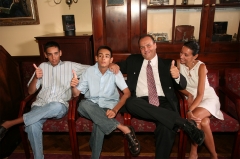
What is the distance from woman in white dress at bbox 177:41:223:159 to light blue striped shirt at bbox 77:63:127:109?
71 centimetres

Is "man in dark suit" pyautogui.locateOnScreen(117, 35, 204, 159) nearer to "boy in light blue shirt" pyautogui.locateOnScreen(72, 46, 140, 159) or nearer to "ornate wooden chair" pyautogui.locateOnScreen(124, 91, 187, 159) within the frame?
"ornate wooden chair" pyautogui.locateOnScreen(124, 91, 187, 159)

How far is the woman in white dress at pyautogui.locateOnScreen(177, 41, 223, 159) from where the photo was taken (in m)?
1.87

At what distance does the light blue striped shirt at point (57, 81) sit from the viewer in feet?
7.11

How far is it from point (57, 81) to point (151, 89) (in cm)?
108

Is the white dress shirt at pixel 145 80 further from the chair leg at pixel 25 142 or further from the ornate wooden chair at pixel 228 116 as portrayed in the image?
the chair leg at pixel 25 142

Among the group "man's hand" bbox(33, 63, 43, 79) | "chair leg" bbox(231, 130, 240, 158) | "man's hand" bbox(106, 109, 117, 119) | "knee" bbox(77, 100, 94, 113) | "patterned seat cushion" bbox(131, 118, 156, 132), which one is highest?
"man's hand" bbox(33, 63, 43, 79)

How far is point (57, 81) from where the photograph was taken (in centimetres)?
221

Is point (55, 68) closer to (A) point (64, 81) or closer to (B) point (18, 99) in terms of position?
(A) point (64, 81)

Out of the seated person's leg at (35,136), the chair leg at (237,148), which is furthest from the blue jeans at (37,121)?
the chair leg at (237,148)

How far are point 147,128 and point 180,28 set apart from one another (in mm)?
1267

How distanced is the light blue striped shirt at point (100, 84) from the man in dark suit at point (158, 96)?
18 cm

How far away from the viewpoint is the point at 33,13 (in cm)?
286

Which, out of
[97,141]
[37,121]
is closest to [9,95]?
[37,121]

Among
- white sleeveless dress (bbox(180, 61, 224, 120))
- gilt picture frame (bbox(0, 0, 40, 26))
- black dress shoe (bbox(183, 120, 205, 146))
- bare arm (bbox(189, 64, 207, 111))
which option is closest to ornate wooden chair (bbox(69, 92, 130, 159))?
black dress shoe (bbox(183, 120, 205, 146))
